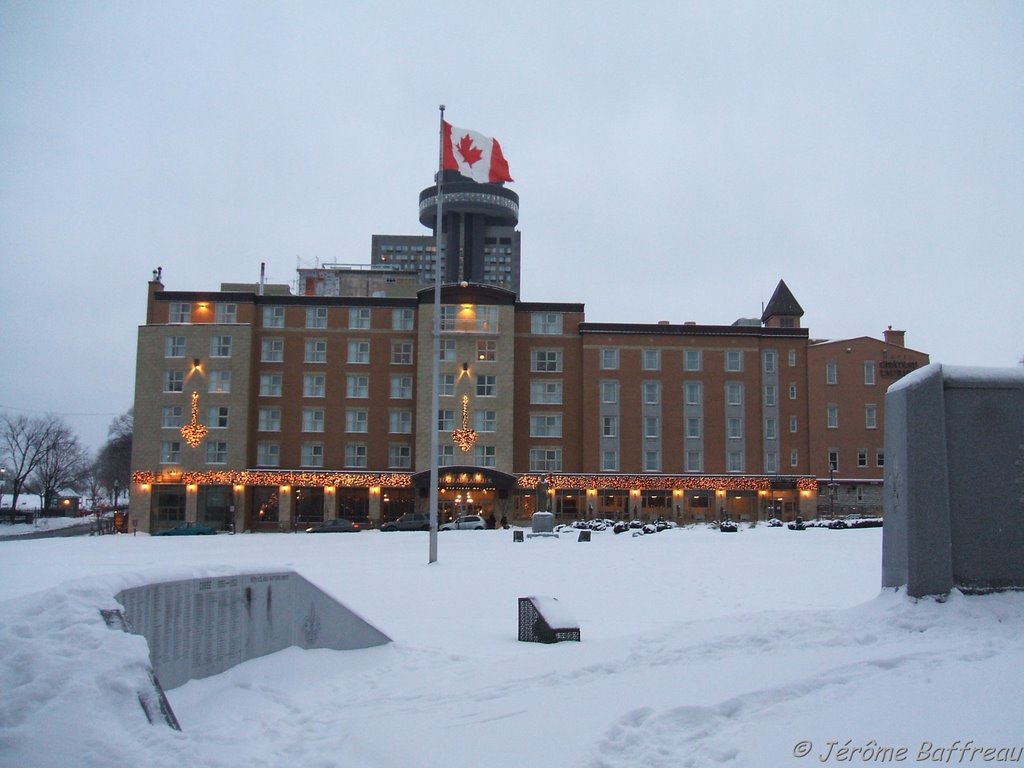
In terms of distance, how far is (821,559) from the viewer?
27172mm

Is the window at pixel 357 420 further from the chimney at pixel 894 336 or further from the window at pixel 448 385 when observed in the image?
the chimney at pixel 894 336

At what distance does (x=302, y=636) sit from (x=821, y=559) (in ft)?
64.6

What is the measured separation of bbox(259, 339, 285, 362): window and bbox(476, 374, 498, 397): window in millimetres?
16626

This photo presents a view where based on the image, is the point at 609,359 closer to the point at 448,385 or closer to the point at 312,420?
the point at 448,385

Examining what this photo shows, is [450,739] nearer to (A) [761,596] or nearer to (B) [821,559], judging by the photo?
(A) [761,596]

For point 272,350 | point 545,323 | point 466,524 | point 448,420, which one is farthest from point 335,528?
point 545,323

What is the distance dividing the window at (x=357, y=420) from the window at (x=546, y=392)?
45.7 ft

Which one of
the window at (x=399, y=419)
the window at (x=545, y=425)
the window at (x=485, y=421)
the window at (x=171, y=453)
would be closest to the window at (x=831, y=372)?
the window at (x=545, y=425)

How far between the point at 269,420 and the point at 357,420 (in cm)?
720

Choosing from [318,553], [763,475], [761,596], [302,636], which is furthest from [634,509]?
[302,636]

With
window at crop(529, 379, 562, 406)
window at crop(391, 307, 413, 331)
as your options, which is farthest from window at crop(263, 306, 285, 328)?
window at crop(529, 379, 562, 406)

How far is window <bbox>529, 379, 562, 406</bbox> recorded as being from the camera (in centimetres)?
7506

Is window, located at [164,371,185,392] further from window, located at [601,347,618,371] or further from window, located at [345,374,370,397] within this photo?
window, located at [601,347,618,371]

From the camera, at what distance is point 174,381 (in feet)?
235
